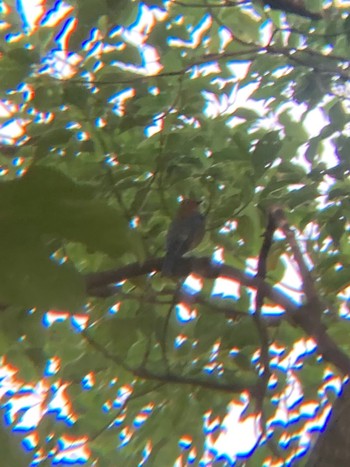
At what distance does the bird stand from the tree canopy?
0.17 ft

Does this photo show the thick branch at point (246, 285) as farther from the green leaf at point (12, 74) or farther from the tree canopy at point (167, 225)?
the green leaf at point (12, 74)

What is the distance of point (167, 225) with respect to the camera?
1.86 meters

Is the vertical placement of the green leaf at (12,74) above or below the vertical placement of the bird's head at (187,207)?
Answer: above

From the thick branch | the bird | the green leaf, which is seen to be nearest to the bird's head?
the bird

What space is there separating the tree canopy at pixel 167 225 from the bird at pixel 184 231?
0.17ft

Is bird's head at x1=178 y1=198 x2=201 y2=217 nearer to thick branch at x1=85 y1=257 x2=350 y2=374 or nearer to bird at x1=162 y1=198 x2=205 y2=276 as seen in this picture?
bird at x1=162 y1=198 x2=205 y2=276

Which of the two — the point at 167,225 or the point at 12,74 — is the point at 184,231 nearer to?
the point at 167,225

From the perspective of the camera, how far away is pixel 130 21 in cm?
163

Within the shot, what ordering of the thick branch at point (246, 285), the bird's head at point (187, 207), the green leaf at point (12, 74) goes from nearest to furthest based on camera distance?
the thick branch at point (246, 285) → the green leaf at point (12, 74) → the bird's head at point (187, 207)

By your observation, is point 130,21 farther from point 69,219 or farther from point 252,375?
point 69,219

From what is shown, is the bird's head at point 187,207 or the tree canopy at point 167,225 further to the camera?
the bird's head at point 187,207

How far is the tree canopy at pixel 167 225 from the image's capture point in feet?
5.00

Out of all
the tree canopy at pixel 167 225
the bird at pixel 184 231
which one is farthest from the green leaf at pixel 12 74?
the bird at pixel 184 231

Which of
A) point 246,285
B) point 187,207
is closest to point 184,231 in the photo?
point 187,207
